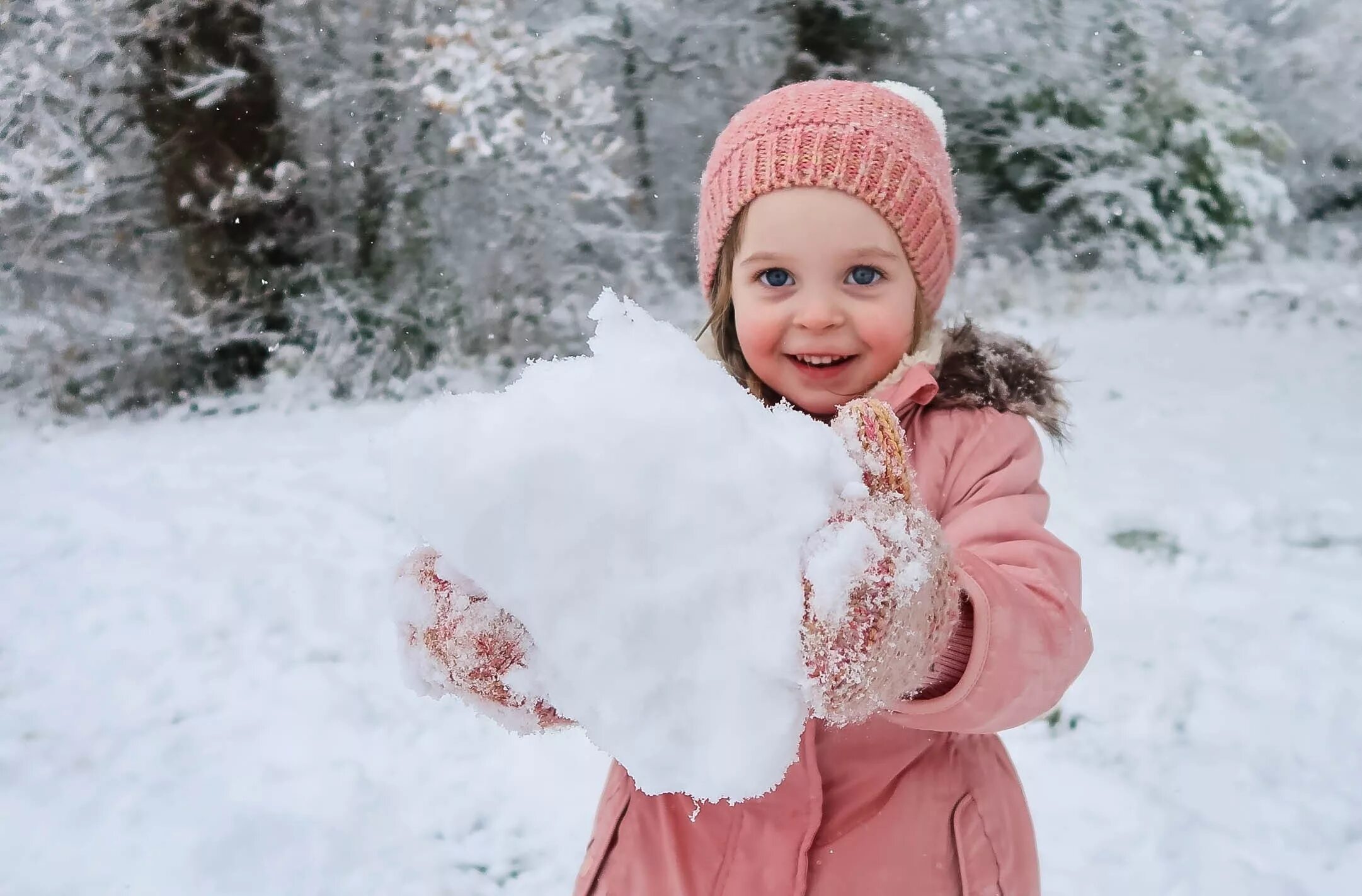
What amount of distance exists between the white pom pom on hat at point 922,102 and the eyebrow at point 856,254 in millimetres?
427

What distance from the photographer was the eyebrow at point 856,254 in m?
1.32

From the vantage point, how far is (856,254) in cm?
131

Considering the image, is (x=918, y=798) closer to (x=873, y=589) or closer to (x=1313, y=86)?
(x=873, y=589)

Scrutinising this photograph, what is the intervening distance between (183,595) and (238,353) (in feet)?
12.5

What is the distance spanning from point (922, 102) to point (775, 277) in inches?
24.1

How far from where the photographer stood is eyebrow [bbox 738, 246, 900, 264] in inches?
51.8

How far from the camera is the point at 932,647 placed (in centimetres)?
80

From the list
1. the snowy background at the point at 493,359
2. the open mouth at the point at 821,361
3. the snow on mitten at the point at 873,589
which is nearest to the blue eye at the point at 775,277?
the open mouth at the point at 821,361

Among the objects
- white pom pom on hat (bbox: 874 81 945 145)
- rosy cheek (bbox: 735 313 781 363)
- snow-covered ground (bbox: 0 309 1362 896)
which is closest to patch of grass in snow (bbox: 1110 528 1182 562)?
snow-covered ground (bbox: 0 309 1362 896)

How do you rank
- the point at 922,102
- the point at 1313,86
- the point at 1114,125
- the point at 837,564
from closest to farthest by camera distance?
the point at 837,564 < the point at 922,102 < the point at 1114,125 < the point at 1313,86

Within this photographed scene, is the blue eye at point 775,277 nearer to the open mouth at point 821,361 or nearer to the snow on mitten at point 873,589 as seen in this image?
the open mouth at point 821,361

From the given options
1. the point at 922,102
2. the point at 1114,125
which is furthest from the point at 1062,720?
the point at 1114,125

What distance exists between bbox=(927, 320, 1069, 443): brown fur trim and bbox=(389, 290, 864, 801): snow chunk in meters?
0.65

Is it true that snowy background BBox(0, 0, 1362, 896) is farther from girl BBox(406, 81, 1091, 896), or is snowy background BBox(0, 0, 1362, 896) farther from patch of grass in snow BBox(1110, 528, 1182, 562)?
girl BBox(406, 81, 1091, 896)
